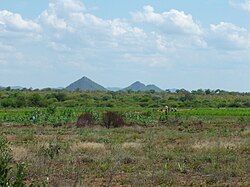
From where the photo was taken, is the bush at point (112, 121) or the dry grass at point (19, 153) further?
the bush at point (112, 121)

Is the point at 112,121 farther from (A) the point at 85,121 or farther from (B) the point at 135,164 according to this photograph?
(B) the point at 135,164

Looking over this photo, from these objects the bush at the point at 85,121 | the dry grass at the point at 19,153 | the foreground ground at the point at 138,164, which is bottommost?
the foreground ground at the point at 138,164

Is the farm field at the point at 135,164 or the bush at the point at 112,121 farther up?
the bush at the point at 112,121

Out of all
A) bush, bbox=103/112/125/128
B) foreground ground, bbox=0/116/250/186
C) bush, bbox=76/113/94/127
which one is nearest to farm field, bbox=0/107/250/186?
foreground ground, bbox=0/116/250/186

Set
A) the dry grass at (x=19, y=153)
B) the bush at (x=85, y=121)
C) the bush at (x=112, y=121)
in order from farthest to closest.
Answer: the bush at (x=85, y=121)
the bush at (x=112, y=121)
the dry grass at (x=19, y=153)

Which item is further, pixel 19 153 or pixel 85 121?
pixel 85 121

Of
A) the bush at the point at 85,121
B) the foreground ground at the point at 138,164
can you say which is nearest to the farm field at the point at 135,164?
the foreground ground at the point at 138,164

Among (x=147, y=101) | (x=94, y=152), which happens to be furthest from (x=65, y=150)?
(x=147, y=101)

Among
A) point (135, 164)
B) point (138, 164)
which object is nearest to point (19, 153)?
point (135, 164)

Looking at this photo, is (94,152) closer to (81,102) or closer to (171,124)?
(171,124)

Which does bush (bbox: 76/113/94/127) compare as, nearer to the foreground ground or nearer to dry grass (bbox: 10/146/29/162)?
the foreground ground

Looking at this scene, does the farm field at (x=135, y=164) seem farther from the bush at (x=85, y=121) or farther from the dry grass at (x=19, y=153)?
the bush at (x=85, y=121)

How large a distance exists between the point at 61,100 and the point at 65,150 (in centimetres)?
5862

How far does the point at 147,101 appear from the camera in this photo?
249 feet
